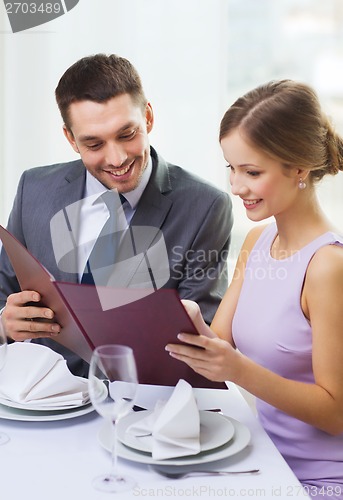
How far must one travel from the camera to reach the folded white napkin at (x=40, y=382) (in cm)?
142

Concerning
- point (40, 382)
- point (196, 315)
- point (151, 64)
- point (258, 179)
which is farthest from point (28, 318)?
point (151, 64)

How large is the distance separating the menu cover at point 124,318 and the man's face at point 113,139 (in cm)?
65

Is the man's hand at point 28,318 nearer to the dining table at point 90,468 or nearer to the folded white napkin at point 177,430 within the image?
the dining table at point 90,468

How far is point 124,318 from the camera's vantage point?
1.35m

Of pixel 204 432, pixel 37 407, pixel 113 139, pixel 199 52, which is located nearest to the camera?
pixel 204 432

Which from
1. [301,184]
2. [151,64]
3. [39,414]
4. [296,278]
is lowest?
[39,414]

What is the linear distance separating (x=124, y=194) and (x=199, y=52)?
123 centimetres

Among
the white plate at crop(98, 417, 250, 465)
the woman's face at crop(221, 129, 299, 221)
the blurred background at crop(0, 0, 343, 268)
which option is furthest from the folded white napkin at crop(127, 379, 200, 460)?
the blurred background at crop(0, 0, 343, 268)

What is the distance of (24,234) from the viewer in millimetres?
2375

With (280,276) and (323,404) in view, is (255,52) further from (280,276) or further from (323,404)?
(323,404)

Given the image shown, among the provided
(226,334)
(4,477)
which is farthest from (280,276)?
(4,477)

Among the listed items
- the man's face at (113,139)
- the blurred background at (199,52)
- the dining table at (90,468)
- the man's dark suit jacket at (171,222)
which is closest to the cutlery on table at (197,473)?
the dining table at (90,468)

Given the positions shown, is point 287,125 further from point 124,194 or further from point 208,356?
point 124,194

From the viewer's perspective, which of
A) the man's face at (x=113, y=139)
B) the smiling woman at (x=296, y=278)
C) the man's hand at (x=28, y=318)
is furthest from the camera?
the man's face at (x=113, y=139)
